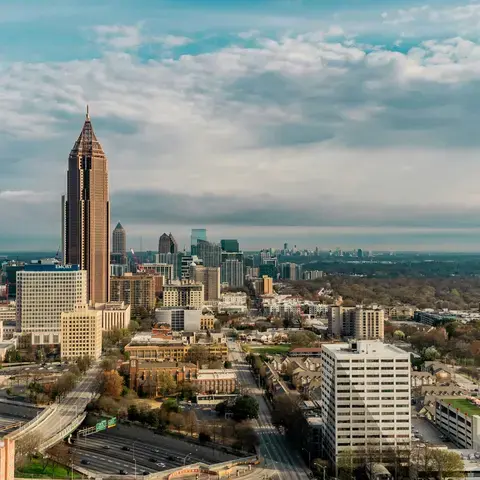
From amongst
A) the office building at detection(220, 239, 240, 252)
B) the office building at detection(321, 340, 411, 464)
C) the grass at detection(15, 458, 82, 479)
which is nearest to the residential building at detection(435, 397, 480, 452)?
the office building at detection(321, 340, 411, 464)

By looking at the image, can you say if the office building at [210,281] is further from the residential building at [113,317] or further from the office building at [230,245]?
the office building at [230,245]

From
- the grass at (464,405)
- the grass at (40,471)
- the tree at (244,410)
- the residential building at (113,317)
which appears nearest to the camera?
the grass at (40,471)

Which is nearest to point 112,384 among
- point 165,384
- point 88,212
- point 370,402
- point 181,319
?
point 165,384

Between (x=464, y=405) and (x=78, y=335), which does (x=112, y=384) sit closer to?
(x=78, y=335)

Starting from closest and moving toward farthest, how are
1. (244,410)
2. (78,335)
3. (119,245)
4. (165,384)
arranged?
(244,410), (165,384), (78,335), (119,245)

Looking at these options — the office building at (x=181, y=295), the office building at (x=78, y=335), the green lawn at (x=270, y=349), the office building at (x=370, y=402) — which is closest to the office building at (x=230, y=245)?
the office building at (x=181, y=295)

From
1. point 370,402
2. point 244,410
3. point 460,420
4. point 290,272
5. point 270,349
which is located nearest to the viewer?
point 370,402
